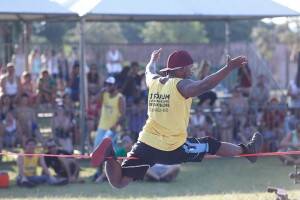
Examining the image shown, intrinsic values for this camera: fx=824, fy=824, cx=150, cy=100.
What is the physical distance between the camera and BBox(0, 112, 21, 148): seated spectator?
1644 centimetres

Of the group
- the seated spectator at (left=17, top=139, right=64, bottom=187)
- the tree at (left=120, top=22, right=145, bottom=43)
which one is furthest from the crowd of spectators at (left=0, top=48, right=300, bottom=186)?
the tree at (left=120, top=22, right=145, bottom=43)

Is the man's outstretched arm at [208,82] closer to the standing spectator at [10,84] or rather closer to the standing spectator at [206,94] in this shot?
the standing spectator at [10,84]

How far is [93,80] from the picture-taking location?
18547 millimetres

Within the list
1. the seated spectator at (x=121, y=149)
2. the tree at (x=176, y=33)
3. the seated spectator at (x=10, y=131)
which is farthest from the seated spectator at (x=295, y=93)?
the tree at (x=176, y=33)

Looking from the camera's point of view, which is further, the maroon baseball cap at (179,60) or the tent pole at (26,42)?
the tent pole at (26,42)

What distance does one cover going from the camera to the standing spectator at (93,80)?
18461 mm

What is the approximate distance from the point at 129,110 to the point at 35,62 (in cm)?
540

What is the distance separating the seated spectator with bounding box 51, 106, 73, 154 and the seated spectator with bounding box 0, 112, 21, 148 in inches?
28.3

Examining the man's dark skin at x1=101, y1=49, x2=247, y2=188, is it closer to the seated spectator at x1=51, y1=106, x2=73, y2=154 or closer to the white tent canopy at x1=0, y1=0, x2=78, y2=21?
the white tent canopy at x1=0, y1=0, x2=78, y2=21

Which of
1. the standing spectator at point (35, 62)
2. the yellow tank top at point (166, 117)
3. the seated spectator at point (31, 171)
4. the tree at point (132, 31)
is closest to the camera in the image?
the yellow tank top at point (166, 117)

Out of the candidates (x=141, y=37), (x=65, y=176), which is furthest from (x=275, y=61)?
(x=65, y=176)

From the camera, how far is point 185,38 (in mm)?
53562

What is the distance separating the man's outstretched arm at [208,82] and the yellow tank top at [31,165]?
20.1 ft

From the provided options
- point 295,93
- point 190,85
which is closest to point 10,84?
point 295,93
